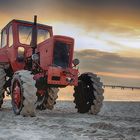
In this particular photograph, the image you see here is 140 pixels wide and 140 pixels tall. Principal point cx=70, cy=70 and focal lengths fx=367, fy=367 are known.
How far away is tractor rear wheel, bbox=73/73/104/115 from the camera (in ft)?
39.7

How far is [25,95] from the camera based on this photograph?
1047 centimetres

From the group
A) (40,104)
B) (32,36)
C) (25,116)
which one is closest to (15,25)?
(32,36)

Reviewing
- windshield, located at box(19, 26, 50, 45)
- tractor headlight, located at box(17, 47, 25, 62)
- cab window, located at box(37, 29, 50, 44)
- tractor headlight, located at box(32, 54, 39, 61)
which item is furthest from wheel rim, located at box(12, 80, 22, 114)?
cab window, located at box(37, 29, 50, 44)

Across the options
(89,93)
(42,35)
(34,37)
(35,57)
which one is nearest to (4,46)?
(42,35)

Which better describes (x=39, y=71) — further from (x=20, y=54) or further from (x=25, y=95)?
(x=25, y=95)

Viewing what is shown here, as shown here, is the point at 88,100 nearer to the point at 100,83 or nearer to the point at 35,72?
the point at 100,83

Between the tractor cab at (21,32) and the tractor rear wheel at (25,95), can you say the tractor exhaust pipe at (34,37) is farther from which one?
the tractor rear wheel at (25,95)

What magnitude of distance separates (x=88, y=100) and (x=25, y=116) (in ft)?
9.28

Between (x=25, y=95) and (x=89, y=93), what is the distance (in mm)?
2867

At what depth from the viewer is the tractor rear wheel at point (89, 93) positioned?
12.1 meters

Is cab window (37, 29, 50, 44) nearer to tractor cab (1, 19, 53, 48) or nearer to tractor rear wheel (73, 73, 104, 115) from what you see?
tractor cab (1, 19, 53, 48)

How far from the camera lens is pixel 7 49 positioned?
14000 millimetres

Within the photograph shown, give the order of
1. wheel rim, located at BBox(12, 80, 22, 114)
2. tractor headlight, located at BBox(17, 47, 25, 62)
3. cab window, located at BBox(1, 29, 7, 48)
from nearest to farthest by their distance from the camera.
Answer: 1. wheel rim, located at BBox(12, 80, 22, 114)
2. tractor headlight, located at BBox(17, 47, 25, 62)
3. cab window, located at BBox(1, 29, 7, 48)

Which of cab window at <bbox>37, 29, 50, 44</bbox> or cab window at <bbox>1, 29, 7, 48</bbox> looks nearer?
cab window at <bbox>37, 29, 50, 44</bbox>
